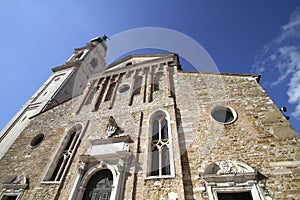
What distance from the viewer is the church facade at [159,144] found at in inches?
223

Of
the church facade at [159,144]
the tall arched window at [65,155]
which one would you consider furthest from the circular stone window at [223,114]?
the tall arched window at [65,155]

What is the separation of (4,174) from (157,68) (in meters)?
10.6

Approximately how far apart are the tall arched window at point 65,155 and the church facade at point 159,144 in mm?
51

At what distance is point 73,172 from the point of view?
295 inches

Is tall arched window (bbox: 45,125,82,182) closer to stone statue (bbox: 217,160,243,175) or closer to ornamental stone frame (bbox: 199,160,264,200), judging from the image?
ornamental stone frame (bbox: 199,160,264,200)

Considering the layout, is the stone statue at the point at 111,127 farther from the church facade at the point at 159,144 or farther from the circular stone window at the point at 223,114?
the circular stone window at the point at 223,114

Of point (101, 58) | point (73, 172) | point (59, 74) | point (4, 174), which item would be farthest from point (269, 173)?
point (101, 58)

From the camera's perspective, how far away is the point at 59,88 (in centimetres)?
1570

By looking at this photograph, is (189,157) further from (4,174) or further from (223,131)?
(4,174)

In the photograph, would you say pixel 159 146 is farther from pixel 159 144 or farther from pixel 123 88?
pixel 123 88

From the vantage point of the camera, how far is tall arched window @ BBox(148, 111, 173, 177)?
6.70 meters

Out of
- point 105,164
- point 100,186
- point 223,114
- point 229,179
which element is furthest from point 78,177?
point 223,114

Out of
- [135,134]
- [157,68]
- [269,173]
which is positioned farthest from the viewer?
[157,68]

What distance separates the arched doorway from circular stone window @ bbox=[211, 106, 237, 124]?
5.40 metres
